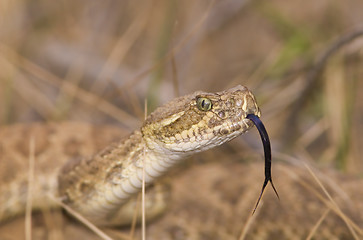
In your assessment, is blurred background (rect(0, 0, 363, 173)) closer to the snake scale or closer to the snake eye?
the snake scale

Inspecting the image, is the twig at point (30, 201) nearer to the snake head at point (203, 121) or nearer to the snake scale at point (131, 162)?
the snake scale at point (131, 162)

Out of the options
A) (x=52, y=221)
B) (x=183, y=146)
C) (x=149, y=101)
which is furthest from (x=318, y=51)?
(x=52, y=221)

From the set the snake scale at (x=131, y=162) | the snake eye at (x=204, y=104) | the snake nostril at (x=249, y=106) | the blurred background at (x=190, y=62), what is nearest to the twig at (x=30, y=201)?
the snake scale at (x=131, y=162)

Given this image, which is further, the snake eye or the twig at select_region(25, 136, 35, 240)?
the twig at select_region(25, 136, 35, 240)

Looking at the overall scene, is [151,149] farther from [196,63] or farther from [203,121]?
[196,63]

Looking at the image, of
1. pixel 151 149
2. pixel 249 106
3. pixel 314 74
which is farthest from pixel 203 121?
pixel 314 74

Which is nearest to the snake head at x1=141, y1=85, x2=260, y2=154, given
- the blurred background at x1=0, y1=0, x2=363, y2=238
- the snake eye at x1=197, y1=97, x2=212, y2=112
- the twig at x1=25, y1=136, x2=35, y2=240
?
the snake eye at x1=197, y1=97, x2=212, y2=112
